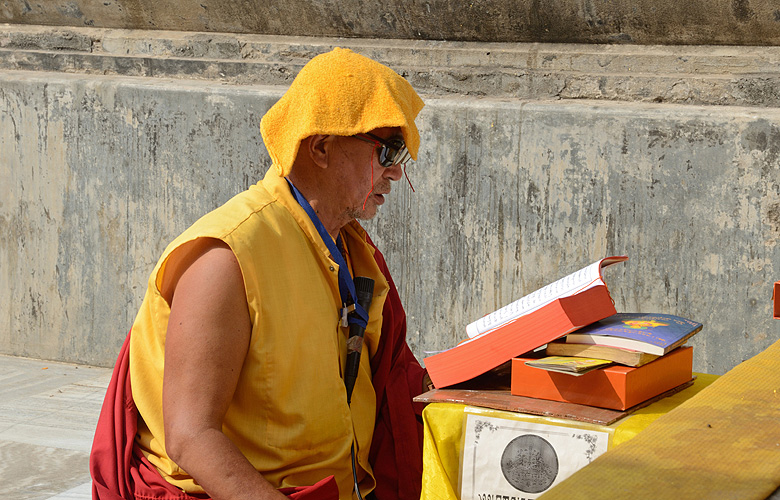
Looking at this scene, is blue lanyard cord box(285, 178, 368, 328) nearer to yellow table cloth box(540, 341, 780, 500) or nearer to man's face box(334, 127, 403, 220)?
man's face box(334, 127, 403, 220)

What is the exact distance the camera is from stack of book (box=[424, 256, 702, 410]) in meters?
1.67

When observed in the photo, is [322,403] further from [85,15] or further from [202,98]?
[85,15]

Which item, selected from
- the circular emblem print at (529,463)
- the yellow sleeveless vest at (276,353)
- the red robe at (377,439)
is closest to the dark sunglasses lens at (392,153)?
the yellow sleeveless vest at (276,353)

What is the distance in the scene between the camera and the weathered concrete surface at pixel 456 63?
138 inches

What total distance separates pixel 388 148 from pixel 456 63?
2.03 meters

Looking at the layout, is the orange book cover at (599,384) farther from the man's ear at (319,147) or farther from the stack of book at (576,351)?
the man's ear at (319,147)

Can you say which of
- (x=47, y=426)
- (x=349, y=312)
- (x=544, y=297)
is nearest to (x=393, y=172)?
(x=349, y=312)

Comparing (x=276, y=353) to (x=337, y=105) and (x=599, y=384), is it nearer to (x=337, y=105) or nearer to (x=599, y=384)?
(x=337, y=105)

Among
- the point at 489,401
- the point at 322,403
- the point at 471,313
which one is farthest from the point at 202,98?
the point at 489,401

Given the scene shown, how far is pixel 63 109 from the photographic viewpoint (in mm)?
4527

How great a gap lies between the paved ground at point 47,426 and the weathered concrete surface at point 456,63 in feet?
5.19

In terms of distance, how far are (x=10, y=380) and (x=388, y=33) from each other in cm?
254

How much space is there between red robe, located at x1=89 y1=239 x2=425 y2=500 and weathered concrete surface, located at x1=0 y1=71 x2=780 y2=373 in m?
1.42

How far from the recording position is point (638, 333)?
1.73 m
